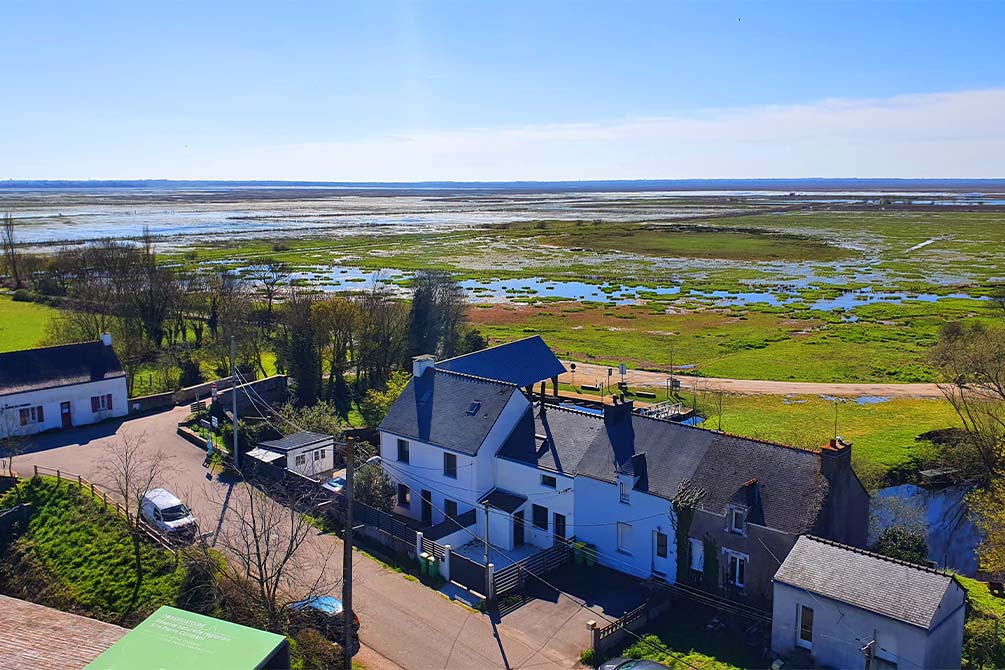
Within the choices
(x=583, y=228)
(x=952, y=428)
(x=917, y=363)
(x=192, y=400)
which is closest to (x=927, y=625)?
(x=952, y=428)

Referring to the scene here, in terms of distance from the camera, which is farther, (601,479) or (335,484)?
(335,484)

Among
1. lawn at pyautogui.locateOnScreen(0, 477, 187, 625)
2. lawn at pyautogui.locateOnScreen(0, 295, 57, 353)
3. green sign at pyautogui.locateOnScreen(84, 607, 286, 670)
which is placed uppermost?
green sign at pyautogui.locateOnScreen(84, 607, 286, 670)

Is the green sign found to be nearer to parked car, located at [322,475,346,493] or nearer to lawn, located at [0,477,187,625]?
lawn, located at [0,477,187,625]

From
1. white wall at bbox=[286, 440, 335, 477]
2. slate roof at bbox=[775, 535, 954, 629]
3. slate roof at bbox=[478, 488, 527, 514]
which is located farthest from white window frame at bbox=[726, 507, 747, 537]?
white wall at bbox=[286, 440, 335, 477]

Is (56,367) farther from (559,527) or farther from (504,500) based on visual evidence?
(559,527)

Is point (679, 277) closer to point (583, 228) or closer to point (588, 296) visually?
point (588, 296)

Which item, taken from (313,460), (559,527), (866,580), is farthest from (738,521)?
(313,460)

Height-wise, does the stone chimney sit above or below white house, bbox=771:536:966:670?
Answer: above
